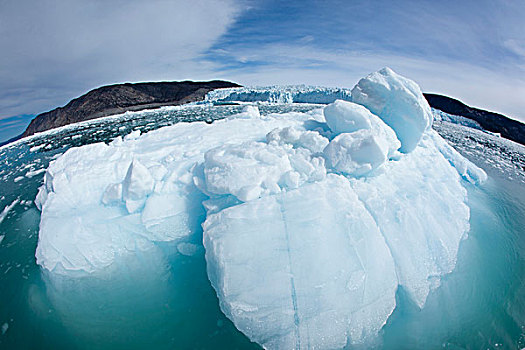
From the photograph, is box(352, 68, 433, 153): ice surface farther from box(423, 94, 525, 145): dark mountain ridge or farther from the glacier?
box(423, 94, 525, 145): dark mountain ridge

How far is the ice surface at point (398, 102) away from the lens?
3.58 m

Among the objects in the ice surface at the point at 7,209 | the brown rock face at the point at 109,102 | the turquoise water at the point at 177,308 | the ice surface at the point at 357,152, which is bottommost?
the brown rock face at the point at 109,102

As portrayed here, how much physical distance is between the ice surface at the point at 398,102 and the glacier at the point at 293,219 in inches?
0.6

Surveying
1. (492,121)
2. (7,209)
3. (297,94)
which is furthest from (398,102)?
(492,121)

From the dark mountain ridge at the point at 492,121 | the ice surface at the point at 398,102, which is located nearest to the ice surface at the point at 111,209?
the ice surface at the point at 398,102

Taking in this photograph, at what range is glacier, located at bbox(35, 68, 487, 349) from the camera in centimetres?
186

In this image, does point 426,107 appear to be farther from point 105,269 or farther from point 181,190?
point 105,269

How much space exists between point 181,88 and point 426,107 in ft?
176

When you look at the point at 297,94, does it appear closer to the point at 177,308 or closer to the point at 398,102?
the point at 398,102

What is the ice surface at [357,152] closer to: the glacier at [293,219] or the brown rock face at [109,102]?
the glacier at [293,219]

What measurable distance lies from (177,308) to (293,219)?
139 centimetres

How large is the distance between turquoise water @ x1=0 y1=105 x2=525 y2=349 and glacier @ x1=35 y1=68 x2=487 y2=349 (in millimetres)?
157

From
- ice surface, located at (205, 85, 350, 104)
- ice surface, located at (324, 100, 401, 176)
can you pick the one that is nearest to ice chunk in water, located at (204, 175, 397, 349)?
ice surface, located at (324, 100, 401, 176)

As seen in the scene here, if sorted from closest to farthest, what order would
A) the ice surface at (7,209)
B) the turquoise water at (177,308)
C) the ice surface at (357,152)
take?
the turquoise water at (177,308)
the ice surface at (357,152)
the ice surface at (7,209)
